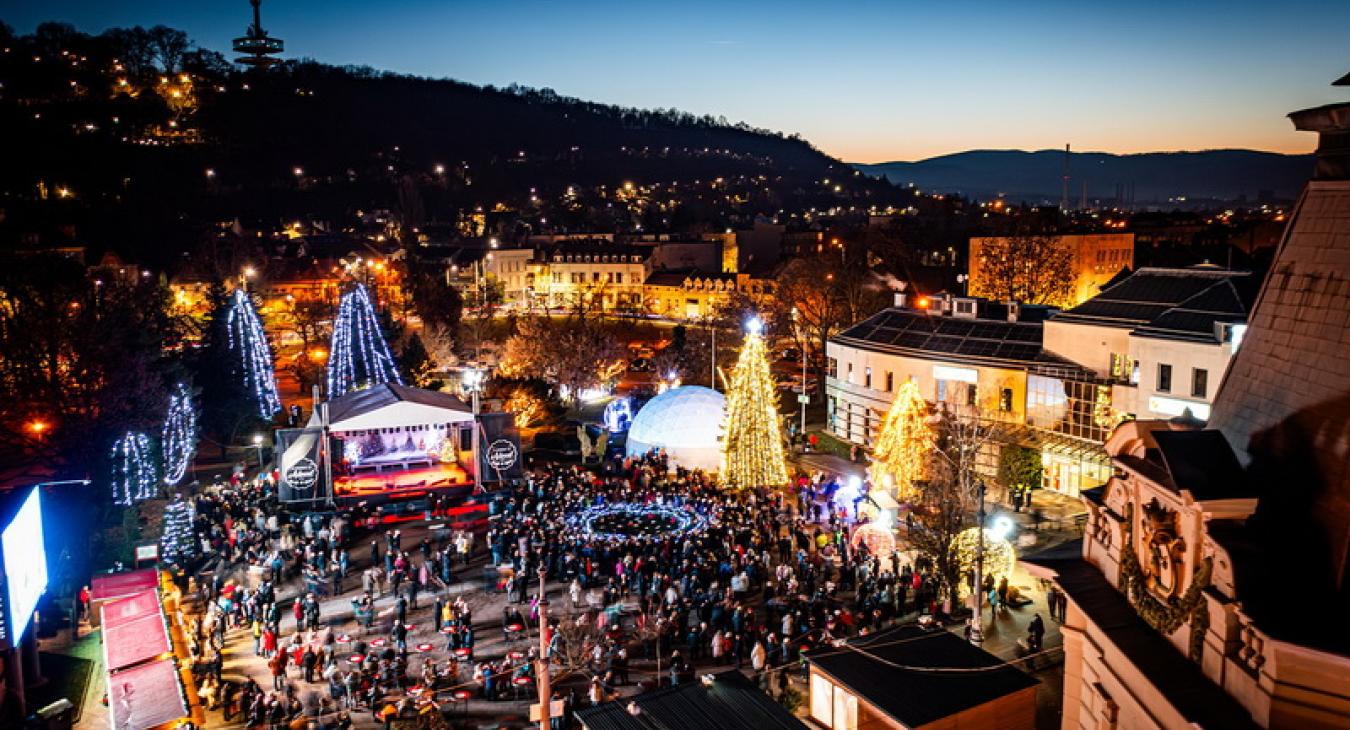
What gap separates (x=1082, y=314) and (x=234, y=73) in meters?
160

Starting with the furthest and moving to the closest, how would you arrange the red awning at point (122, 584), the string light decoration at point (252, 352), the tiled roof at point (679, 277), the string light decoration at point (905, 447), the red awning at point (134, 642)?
the tiled roof at point (679, 277)
the string light decoration at point (252, 352)
the string light decoration at point (905, 447)
the red awning at point (122, 584)
the red awning at point (134, 642)

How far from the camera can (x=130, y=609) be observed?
20047 millimetres

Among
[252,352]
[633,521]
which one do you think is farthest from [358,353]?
[633,521]

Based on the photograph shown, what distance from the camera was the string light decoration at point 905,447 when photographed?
91.7ft

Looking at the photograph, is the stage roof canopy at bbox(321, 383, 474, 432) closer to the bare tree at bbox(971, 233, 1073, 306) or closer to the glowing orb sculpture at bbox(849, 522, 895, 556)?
the glowing orb sculpture at bbox(849, 522, 895, 556)

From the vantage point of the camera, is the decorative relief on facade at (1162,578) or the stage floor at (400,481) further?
the stage floor at (400,481)

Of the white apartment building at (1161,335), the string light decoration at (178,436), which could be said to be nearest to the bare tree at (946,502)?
the white apartment building at (1161,335)

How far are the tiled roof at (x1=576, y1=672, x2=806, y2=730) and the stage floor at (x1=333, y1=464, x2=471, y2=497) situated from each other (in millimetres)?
Result: 20780

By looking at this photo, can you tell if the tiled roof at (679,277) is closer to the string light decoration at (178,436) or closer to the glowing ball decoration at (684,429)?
the glowing ball decoration at (684,429)

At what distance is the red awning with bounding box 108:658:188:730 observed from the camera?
52.3 feet

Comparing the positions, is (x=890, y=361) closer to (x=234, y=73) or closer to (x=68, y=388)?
(x=68, y=388)

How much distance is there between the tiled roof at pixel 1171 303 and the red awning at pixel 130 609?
97.6ft

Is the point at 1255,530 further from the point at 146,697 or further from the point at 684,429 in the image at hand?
the point at 684,429

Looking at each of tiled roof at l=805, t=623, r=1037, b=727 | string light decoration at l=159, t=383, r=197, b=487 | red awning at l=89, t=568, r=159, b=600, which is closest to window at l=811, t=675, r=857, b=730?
tiled roof at l=805, t=623, r=1037, b=727
